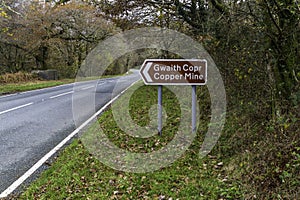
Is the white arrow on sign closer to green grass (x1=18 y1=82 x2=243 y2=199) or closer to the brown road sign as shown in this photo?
the brown road sign

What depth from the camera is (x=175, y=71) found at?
19.7 ft

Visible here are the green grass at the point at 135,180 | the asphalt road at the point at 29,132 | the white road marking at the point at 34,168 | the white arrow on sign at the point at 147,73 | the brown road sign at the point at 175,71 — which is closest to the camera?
the green grass at the point at 135,180

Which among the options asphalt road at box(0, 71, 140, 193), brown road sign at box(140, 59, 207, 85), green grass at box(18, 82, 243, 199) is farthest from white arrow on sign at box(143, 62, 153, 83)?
asphalt road at box(0, 71, 140, 193)

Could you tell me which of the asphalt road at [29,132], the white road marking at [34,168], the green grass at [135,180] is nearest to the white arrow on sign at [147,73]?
the green grass at [135,180]

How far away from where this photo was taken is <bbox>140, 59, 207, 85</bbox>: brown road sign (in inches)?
233

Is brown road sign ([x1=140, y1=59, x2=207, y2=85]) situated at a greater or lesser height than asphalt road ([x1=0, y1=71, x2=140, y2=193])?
greater

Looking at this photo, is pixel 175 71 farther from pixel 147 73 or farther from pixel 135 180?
pixel 135 180

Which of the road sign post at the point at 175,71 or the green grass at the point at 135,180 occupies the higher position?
the road sign post at the point at 175,71

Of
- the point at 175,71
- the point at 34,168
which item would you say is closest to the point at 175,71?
the point at 175,71

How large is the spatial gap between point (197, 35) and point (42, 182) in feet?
22.4

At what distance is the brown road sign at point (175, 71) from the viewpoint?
5922mm

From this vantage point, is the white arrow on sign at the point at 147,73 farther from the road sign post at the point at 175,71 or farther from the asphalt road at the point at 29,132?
the asphalt road at the point at 29,132

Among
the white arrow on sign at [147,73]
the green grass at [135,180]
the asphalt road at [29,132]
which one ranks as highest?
the white arrow on sign at [147,73]

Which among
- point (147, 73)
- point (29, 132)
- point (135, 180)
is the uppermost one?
point (147, 73)
